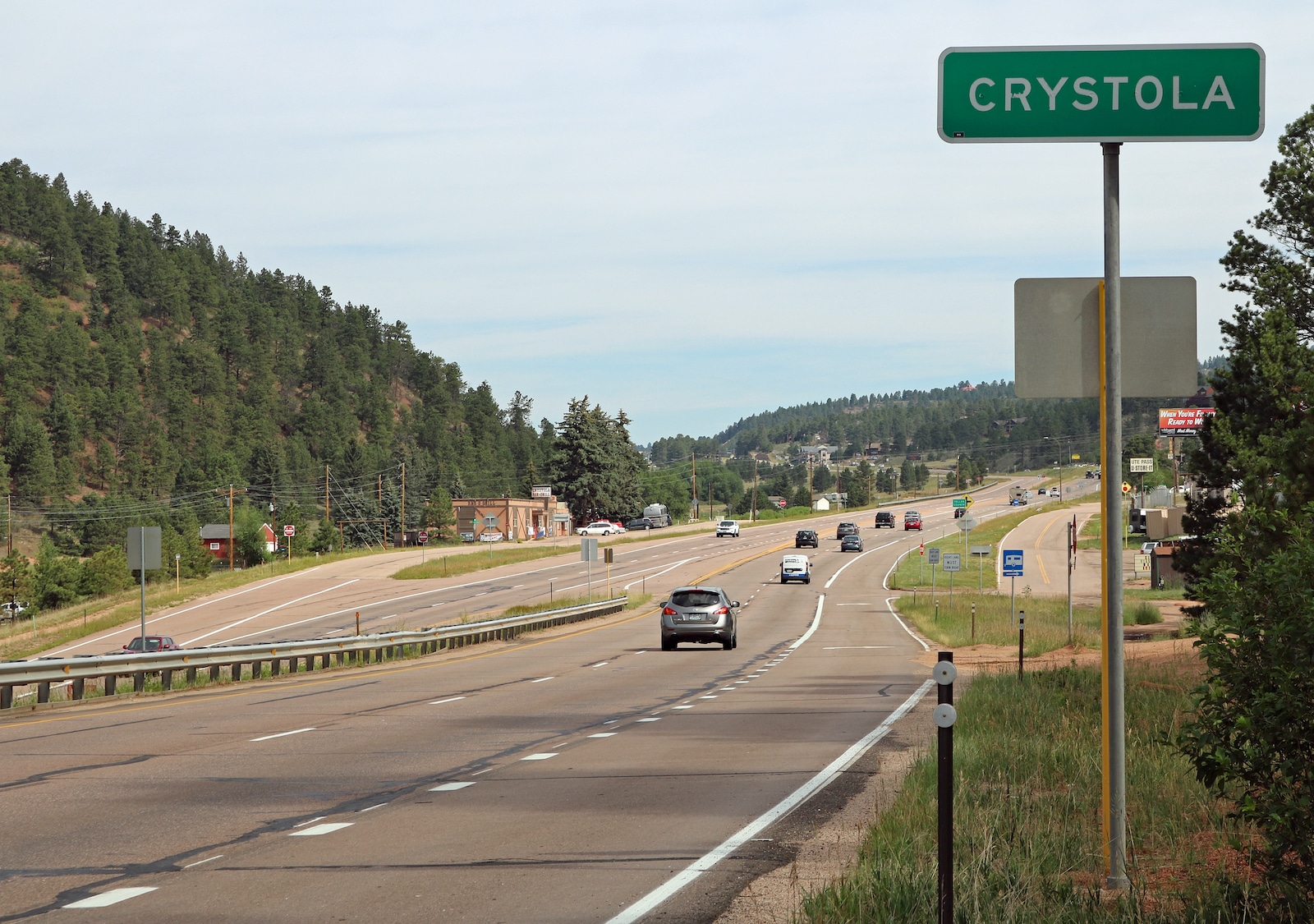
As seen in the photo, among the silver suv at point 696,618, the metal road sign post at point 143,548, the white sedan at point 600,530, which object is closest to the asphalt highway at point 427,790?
the metal road sign post at point 143,548

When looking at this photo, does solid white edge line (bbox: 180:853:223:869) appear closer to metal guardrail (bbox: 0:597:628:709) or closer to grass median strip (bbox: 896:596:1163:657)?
metal guardrail (bbox: 0:597:628:709)

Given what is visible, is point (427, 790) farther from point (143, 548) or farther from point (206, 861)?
point (143, 548)

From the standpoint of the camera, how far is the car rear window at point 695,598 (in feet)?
110

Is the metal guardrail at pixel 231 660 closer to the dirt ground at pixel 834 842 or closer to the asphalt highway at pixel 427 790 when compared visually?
the asphalt highway at pixel 427 790

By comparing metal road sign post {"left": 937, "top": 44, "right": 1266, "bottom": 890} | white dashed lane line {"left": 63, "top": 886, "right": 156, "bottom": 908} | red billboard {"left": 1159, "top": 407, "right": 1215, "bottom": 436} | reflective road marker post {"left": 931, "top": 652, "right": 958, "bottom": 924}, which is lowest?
white dashed lane line {"left": 63, "top": 886, "right": 156, "bottom": 908}

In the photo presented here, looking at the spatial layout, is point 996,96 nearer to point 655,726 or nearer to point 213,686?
point 655,726

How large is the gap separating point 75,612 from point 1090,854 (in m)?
75.9

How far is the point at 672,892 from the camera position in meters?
7.45

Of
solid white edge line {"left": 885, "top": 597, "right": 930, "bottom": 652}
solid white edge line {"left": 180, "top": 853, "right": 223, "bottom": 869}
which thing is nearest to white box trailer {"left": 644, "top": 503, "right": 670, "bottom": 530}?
solid white edge line {"left": 885, "top": 597, "right": 930, "bottom": 652}

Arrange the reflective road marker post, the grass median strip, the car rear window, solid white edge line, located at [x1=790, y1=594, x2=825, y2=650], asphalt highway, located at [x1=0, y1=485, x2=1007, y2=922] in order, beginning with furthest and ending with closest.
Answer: solid white edge line, located at [x1=790, y1=594, x2=825, y2=650] < the grass median strip < the car rear window < asphalt highway, located at [x1=0, y1=485, x2=1007, y2=922] < the reflective road marker post

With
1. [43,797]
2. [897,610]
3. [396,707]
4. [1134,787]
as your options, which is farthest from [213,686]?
[897,610]

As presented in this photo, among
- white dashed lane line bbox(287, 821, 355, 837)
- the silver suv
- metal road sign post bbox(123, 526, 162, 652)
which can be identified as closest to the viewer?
white dashed lane line bbox(287, 821, 355, 837)

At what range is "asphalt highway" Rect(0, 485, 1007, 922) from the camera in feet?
24.2

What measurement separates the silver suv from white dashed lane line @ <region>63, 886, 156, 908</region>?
83.7ft
